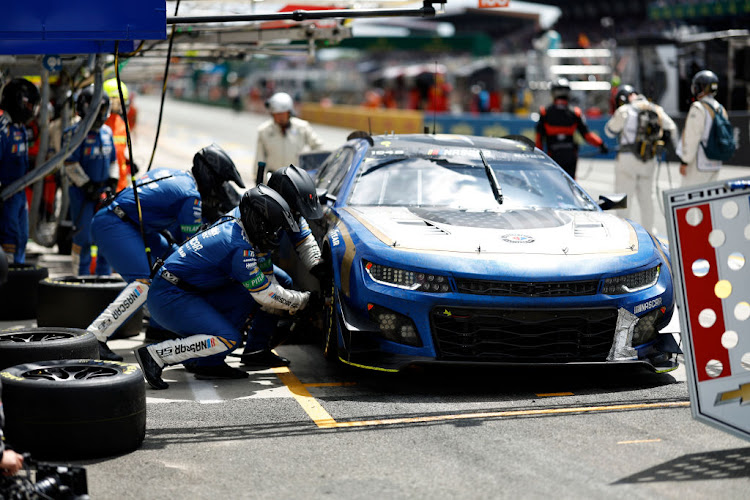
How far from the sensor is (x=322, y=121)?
4850 centimetres

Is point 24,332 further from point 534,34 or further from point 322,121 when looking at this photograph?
point 534,34

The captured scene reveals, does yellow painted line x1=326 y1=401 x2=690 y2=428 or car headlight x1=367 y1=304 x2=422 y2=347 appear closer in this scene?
yellow painted line x1=326 y1=401 x2=690 y2=428

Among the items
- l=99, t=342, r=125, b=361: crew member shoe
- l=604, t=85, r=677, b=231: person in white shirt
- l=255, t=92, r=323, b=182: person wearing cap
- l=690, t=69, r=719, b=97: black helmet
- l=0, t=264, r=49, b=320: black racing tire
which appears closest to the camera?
l=99, t=342, r=125, b=361: crew member shoe

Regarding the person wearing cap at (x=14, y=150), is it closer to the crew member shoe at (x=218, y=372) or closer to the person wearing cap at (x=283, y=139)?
the person wearing cap at (x=283, y=139)

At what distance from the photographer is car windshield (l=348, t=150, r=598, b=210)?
7289mm

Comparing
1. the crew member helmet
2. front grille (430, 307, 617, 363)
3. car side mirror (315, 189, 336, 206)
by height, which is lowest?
front grille (430, 307, 617, 363)

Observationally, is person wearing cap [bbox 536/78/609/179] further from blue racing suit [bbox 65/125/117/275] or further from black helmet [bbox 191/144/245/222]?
black helmet [bbox 191/144/245/222]

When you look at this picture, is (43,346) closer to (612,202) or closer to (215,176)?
(215,176)

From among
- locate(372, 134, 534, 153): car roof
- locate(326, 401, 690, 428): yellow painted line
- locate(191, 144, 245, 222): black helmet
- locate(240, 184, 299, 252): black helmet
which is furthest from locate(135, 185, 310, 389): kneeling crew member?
locate(372, 134, 534, 153): car roof

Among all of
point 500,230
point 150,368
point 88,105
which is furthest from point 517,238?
point 88,105

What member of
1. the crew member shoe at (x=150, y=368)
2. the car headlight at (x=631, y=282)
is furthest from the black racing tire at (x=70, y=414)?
the car headlight at (x=631, y=282)

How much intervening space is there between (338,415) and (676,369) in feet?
7.31

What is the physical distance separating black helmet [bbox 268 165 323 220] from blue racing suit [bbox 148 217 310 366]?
0.38 metres

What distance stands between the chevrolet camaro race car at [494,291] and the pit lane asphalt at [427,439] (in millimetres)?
271
